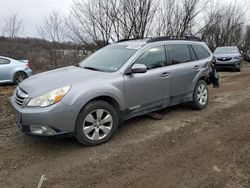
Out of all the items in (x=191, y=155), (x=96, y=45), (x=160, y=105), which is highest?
(x=96, y=45)

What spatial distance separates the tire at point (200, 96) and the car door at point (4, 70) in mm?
7662

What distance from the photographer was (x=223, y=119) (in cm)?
538

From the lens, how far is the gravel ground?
3137mm

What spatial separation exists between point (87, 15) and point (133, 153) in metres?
13.4

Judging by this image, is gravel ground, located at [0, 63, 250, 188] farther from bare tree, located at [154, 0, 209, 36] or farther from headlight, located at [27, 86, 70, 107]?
bare tree, located at [154, 0, 209, 36]

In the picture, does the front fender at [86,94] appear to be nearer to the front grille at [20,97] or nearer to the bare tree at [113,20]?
the front grille at [20,97]

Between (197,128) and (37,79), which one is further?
(197,128)

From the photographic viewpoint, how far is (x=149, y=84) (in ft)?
15.7

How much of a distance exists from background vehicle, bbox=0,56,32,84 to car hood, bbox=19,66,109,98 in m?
6.59

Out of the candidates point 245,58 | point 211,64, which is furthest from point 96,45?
point 245,58

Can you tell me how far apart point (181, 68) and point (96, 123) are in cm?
238

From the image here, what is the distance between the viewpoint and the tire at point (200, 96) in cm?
591

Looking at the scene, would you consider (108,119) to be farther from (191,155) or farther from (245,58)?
(245,58)

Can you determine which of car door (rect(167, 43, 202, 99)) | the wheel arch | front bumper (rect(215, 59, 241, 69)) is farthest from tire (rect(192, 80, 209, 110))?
front bumper (rect(215, 59, 241, 69))
